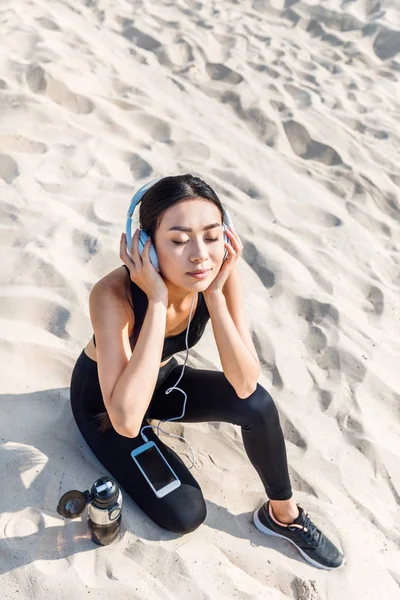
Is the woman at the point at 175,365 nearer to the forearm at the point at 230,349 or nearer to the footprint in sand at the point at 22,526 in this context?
the forearm at the point at 230,349

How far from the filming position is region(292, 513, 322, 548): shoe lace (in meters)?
2.39

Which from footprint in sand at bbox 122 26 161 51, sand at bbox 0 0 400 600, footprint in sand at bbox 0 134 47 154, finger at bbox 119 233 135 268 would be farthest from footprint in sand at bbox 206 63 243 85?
finger at bbox 119 233 135 268

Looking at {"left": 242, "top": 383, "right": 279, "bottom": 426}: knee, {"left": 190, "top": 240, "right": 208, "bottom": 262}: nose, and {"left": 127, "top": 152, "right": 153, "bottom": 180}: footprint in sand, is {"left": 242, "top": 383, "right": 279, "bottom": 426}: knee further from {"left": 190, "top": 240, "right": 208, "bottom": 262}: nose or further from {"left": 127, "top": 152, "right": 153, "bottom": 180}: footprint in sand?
{"left": 127, "top": 152, "right": 153, "bottom": 180}: footprint in sand

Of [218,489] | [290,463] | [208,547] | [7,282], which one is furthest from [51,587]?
[7,282]

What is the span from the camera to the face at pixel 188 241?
2.17m

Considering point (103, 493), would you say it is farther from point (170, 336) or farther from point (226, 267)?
point (226, 267)

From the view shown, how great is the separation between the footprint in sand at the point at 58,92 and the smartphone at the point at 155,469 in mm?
3119

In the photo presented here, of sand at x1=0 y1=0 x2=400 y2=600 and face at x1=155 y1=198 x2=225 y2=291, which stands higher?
face at x1=155 y1=198 x2=225 y2=291

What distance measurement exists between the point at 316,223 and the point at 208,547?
2.51 m

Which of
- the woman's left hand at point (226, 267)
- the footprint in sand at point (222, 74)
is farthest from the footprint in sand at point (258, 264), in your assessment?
the footprint in sand at point (222, 74)

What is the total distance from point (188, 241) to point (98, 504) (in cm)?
99

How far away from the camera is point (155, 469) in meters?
2.39

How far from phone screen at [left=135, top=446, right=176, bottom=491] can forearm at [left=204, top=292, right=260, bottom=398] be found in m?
0.44

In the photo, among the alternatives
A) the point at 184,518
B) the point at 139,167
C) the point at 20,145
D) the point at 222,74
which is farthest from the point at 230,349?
the point at 222,74
